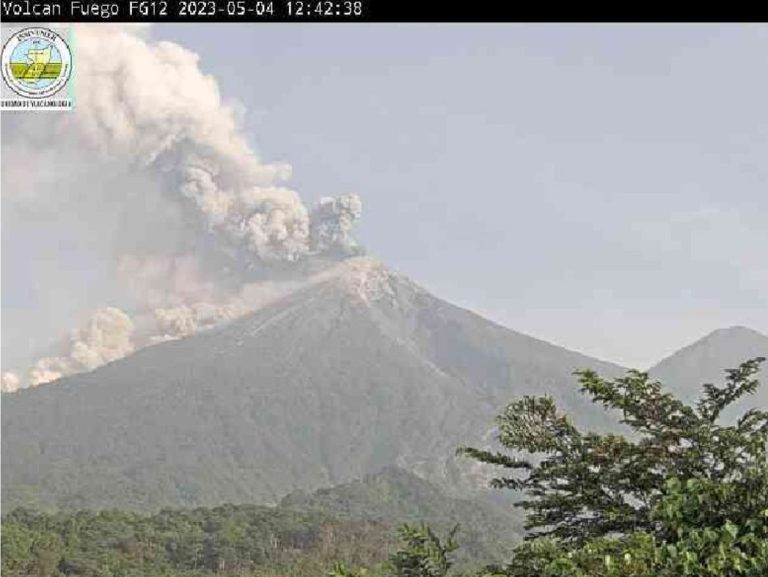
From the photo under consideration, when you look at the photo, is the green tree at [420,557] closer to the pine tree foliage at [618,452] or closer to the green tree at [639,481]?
the green tree at [639,481]

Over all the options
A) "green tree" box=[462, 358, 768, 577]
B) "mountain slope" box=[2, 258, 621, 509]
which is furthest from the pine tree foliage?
"mountain slope" box=[2, 258, 621, 509]

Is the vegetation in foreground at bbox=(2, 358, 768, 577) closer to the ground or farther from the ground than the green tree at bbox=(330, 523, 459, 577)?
farther from the ground

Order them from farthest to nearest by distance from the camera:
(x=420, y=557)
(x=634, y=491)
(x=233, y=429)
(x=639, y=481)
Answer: (x=233, y=429) < (x=634, y=491) < (x=639, y=481) < (x=420, y=557)

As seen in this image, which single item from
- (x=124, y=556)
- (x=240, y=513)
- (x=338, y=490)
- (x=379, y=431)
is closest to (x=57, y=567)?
(x=124, y=556)

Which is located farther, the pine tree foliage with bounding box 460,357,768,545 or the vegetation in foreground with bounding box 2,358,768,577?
the pine tree foliage with bounding box 460,357,768,545

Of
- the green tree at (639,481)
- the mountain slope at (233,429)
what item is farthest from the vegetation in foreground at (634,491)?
the mountain slope at (233,429)

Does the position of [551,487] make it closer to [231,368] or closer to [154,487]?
[154,487]

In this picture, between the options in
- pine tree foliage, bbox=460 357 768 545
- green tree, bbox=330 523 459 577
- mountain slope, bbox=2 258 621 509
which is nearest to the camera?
green tree, bbox=330 523 459 577

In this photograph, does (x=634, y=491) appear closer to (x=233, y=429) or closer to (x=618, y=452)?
(x=618, y=452)

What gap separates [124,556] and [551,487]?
53342mm

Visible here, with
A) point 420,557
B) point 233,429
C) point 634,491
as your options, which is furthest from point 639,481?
point 233,429

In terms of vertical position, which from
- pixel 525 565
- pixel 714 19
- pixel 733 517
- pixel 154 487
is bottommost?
pixel 154 487

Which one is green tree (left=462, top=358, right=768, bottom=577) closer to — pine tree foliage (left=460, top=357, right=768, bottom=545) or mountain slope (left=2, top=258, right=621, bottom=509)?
pine tree foliage (left=460, top=357, right=768, bottom=545)

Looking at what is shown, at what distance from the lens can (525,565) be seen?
5.24 m
